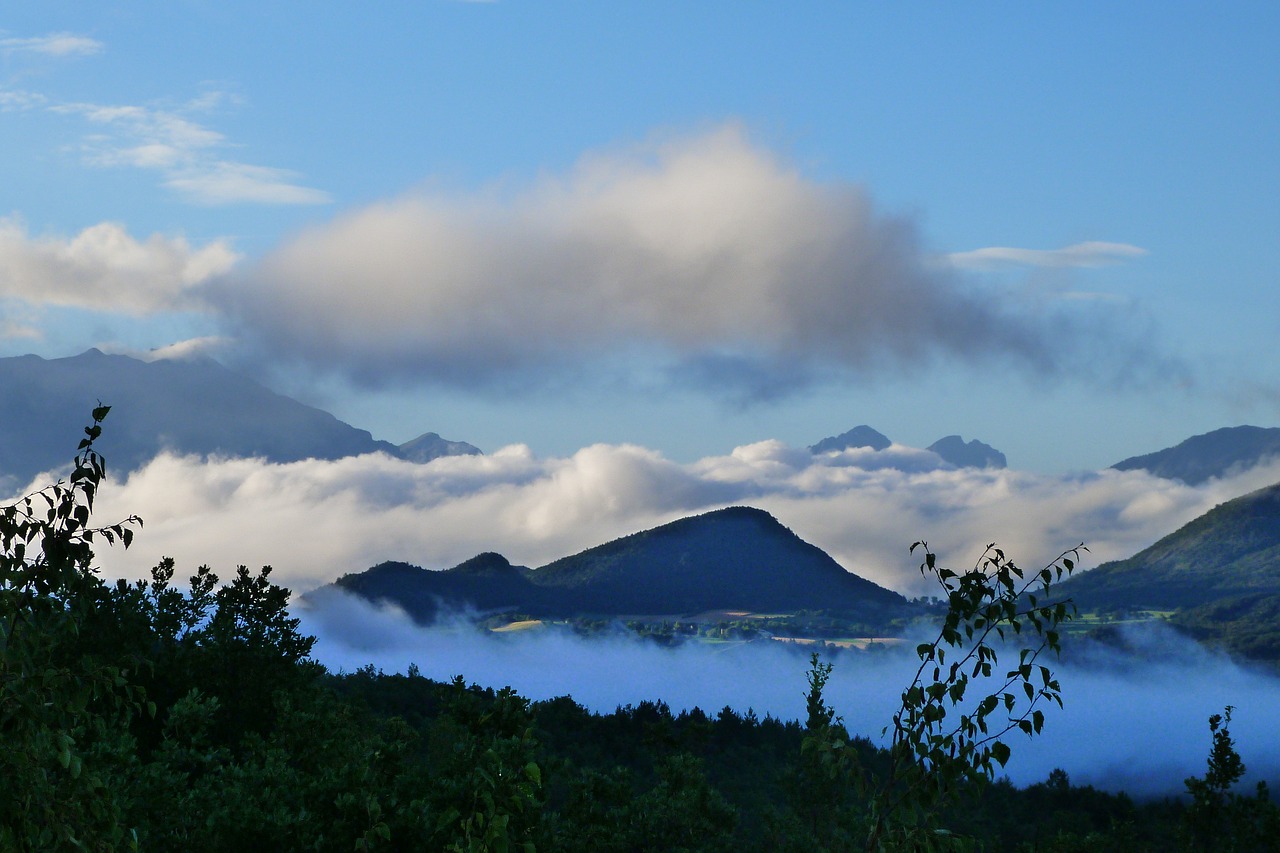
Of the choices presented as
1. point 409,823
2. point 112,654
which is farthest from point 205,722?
point 409,823

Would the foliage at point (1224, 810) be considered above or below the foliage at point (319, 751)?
below

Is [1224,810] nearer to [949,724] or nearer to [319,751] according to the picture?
[319,751]

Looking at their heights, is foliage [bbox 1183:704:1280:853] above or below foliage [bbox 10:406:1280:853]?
below

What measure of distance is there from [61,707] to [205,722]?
23.3 metres

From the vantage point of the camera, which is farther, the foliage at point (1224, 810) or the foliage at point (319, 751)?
the foliage at point (1224, 810)

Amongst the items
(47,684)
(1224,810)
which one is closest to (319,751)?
(47,684)

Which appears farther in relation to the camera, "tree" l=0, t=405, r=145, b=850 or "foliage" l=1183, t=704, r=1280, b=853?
"foliage" l=1183, t=704, r=1280, b=853

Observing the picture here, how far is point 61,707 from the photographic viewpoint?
12.7m

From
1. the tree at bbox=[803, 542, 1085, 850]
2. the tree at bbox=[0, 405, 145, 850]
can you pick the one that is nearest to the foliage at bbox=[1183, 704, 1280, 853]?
the tree at bbox=[803, 542, 1085, 850]

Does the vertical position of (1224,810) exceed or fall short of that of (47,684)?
it falls short

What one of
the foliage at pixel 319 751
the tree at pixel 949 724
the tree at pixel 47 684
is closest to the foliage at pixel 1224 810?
the foliage at pixel 319 751

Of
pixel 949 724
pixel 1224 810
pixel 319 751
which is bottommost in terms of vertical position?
pixel 1224 810

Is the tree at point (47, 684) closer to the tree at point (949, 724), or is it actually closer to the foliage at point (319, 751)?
the foliage at point (319, 751)

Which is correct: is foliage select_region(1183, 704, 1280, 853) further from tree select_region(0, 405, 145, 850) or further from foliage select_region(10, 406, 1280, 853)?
tree select_region(0, 405, 145, 850)
